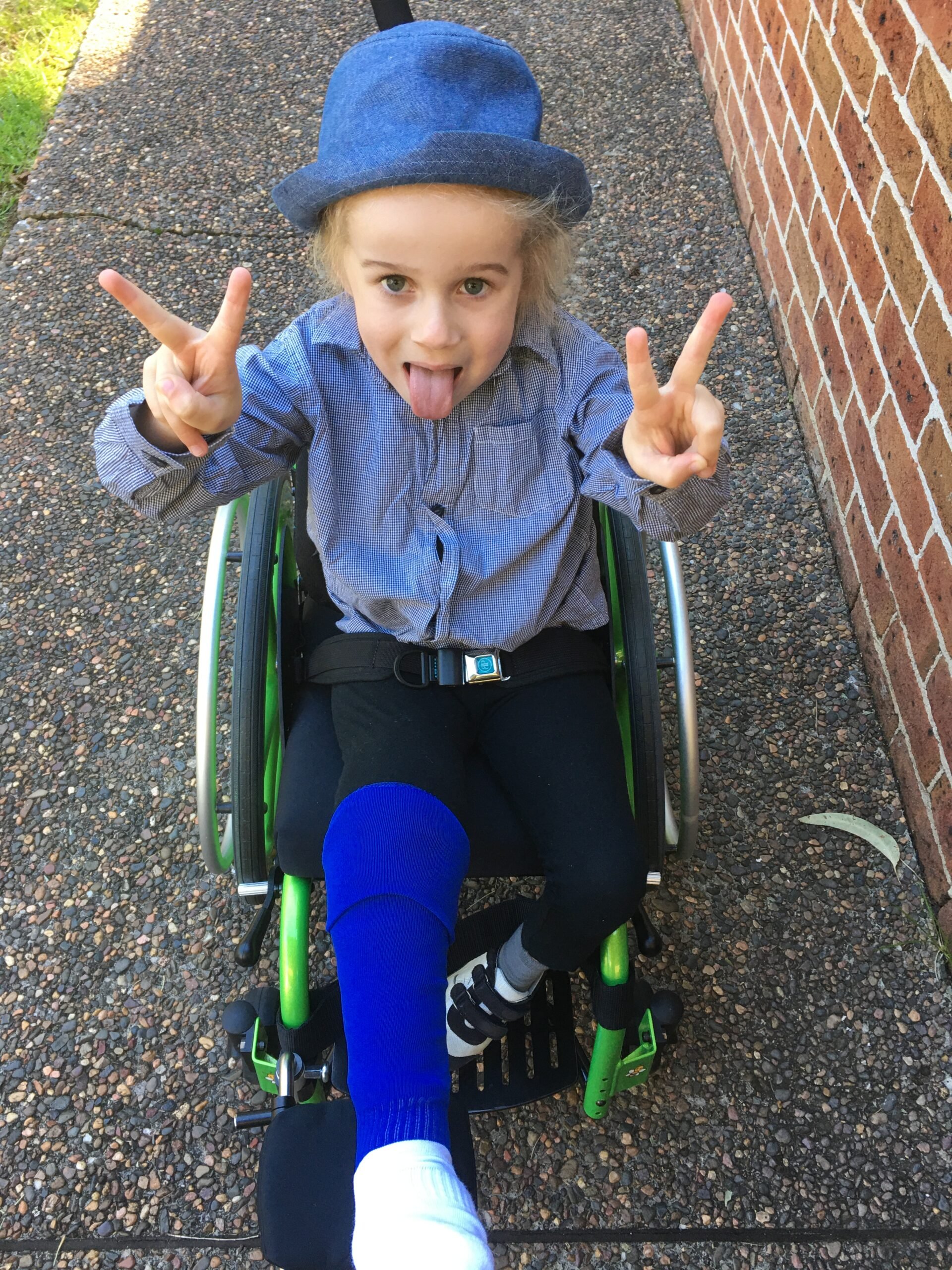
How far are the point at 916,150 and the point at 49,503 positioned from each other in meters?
2.09

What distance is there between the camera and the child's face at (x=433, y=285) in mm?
1313

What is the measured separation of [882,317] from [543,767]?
1.28 m

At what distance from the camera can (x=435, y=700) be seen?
155 centimetres

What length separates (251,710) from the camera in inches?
60.6

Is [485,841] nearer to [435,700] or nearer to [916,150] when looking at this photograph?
[435,700]

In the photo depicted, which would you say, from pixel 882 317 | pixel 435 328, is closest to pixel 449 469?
pixel 435 328

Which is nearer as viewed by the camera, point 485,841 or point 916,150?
point 485,841

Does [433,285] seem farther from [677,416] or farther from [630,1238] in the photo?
[630,1238]

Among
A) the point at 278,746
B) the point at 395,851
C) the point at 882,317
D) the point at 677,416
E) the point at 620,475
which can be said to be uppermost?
the point at 677,416

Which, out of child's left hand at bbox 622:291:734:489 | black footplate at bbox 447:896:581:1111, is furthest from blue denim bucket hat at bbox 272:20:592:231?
black footplate at bbox 447:896:581:1111

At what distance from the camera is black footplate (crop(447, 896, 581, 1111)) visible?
1.64 meters

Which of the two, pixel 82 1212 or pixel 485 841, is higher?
pixel 485 841

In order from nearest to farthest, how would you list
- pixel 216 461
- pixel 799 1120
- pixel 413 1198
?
1. pixel 413 1198
2. pixel 216 461
3. pixel 799 1120

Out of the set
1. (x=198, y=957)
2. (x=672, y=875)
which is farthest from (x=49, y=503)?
(x=672, y=875)
